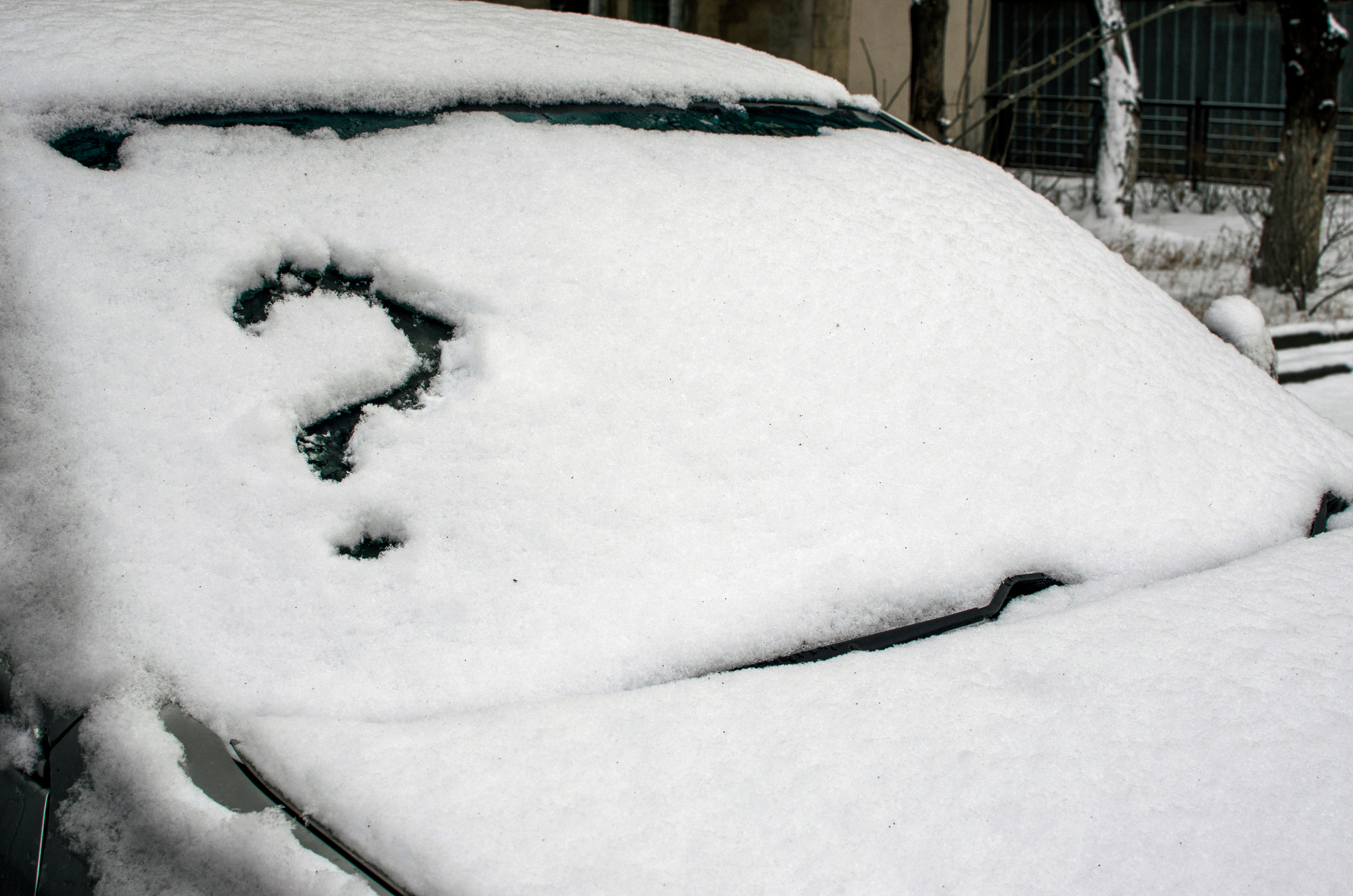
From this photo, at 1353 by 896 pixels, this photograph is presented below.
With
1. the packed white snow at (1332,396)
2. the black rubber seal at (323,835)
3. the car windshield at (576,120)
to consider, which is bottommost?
the packed white snow at (1332,396)

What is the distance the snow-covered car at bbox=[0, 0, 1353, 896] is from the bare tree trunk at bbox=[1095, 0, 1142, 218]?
9.05 meters

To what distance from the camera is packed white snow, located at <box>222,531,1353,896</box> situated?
0.62 meters

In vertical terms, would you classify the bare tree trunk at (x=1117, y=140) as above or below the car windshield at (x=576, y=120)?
above

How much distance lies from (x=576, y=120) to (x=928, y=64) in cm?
434

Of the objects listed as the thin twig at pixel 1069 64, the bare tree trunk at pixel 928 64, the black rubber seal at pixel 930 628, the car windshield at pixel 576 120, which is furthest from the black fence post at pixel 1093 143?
the black rubber seal at pixel 930 628

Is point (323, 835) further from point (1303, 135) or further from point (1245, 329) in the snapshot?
point (1303, 135)

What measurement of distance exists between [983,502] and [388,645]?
1.94 feet

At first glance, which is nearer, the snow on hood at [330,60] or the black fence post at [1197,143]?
the snow on hood at [330,60]

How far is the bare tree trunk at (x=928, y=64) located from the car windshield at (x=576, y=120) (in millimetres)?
3678

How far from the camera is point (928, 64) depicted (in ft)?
16.6

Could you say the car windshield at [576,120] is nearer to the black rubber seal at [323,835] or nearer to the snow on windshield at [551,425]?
the snow on windshield at [551,425]

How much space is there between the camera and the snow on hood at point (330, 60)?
1043 millimetres

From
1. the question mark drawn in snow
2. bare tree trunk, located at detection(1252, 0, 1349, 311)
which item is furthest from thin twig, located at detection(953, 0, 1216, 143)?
the question mark drawn in snow

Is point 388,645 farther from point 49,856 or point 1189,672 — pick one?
point 1189,672
